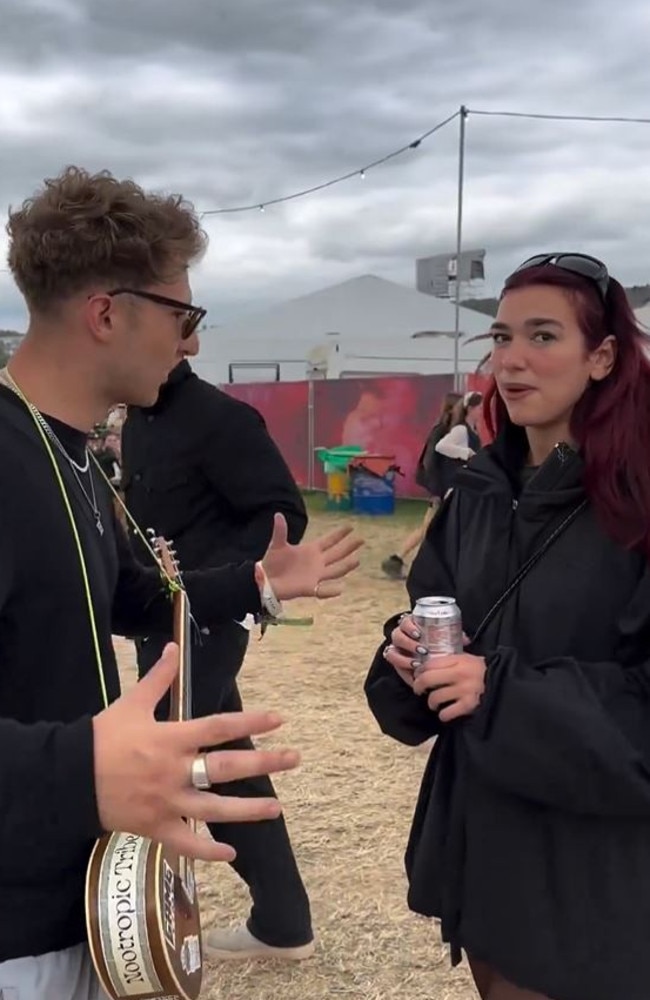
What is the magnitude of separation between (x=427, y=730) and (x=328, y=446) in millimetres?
15976

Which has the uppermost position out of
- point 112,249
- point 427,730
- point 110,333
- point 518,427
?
point 112,249

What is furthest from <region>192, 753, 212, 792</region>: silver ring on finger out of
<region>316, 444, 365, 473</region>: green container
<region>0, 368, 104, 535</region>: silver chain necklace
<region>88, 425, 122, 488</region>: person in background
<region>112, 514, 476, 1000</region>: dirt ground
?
<region>316, 444, 365, 473</region>: green container

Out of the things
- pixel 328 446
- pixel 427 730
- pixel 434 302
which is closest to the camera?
pixel 427 730

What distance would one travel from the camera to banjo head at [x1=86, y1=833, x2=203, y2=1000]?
1.36 metres

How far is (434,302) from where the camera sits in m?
28.7

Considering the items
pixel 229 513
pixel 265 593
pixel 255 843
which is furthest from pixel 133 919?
pixel 229 513

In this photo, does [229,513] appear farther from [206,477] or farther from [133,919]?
[133,919]

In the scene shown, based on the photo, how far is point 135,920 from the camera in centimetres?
136

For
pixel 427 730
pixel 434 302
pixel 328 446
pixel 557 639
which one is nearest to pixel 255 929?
pixel 427 730

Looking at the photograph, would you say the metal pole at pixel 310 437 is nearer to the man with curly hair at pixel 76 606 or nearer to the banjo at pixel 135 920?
the man with curly hair at pixel 76 606

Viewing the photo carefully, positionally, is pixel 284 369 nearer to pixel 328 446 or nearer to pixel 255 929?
pixel 328 446

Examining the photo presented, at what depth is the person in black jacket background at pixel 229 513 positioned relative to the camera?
319 centimetres

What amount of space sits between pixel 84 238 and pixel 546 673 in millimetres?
1198

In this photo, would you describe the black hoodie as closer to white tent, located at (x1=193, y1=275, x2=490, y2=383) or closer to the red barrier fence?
the red barrier fence
